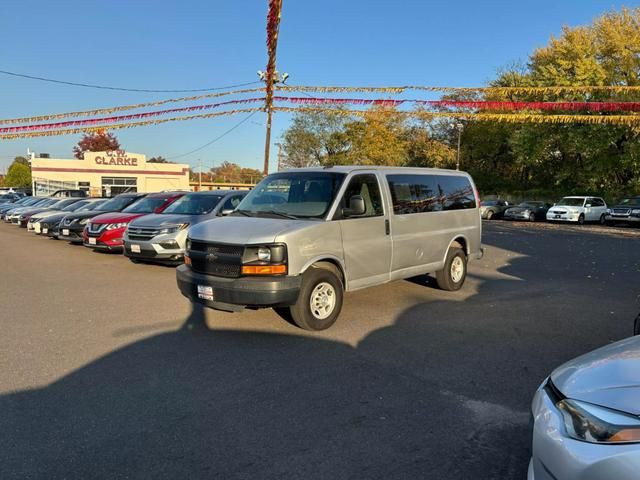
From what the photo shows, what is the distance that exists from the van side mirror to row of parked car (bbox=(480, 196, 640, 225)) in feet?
88.9

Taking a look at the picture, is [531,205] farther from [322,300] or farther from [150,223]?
[322,300]

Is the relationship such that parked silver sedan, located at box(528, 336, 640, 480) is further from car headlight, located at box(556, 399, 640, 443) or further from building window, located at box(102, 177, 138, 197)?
building window, located at box(102, 177, 138, 197)

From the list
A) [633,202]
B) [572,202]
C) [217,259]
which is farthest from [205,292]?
[572,202]

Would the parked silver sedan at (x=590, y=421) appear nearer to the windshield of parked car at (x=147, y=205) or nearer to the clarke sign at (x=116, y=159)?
the windshield of parked car at (x=147, y=205)

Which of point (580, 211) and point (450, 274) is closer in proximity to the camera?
point (450, 274)

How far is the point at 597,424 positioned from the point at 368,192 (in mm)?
4830

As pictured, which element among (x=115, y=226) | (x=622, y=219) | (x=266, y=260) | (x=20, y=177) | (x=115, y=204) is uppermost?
(x=266, y=260)

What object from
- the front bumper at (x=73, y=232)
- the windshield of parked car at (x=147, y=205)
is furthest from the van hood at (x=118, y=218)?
the front bumper at (x=73, y=232)

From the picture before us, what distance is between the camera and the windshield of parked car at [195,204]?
11109mm

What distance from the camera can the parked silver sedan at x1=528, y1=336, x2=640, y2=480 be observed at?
197 cm

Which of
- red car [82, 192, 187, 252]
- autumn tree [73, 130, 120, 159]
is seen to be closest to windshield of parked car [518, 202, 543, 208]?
red car [82, 192, 187, 252]

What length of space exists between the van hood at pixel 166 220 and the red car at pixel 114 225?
4.62ft

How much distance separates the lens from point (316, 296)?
19.1 feet

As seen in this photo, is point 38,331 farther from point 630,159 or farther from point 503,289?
point 630,159
